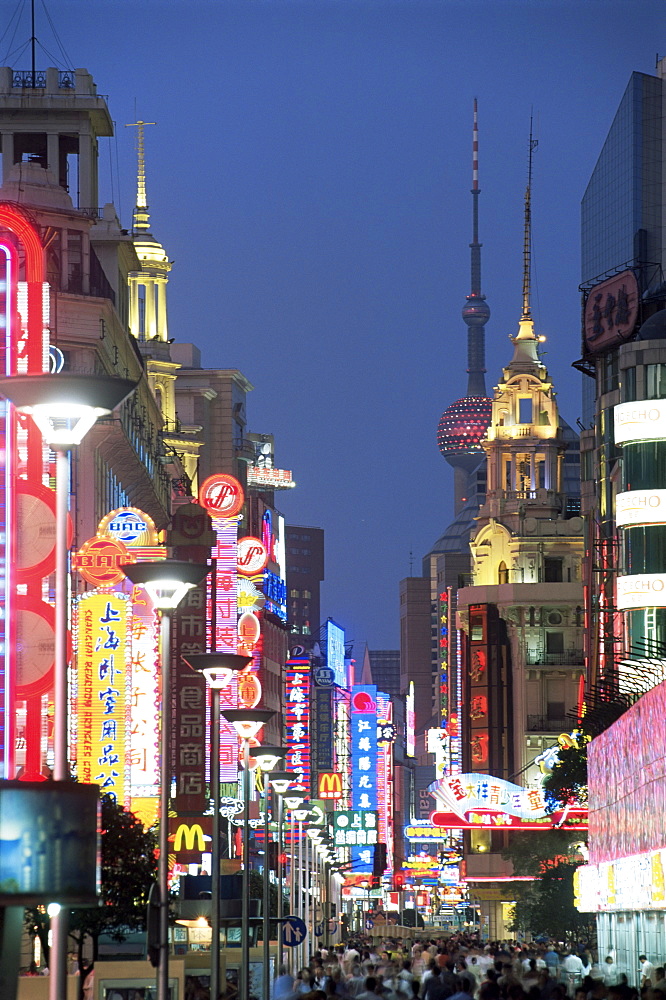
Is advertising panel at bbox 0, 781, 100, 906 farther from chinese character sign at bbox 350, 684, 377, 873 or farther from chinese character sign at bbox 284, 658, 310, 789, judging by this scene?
chinese character sign at bbox 350, 684, 377, 873

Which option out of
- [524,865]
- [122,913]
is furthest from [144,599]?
[524,865]

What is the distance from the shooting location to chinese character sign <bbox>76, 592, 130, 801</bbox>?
48.3 metres

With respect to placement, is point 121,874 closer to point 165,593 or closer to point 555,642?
point 165,593

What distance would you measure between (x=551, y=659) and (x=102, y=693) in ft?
287

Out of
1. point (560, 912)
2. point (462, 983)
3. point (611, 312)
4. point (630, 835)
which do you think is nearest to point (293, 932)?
point (630, 835)

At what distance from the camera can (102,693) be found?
4862 cm

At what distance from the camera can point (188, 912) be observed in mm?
45438

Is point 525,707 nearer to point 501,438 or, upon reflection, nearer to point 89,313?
point 501,438

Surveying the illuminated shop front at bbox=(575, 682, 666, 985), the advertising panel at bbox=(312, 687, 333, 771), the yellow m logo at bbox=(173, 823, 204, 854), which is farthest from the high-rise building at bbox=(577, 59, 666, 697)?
the advertising panel at bbox=(312, 687, 333, 771)

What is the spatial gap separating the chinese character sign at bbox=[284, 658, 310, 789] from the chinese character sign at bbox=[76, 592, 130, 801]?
56.2 meters

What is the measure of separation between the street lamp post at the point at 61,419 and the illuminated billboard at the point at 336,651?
501 feet

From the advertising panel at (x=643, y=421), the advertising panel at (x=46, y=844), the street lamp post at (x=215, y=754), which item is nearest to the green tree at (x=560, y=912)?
the advertising panel at (x=643, y=421)

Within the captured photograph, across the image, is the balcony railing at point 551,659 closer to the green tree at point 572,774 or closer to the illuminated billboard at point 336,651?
the illuminated billboard at point 336,651

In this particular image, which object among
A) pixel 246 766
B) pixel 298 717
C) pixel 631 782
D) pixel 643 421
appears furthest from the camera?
pixel 298 717
